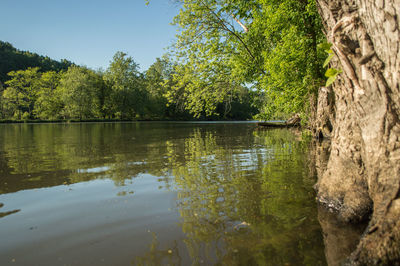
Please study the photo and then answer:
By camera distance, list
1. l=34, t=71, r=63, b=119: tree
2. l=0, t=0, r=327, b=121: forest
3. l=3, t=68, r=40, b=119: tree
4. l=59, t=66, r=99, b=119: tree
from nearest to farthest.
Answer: l=0, t=0, r=327, b=121: forest → l=59, t=66, r=99, b=119: tree → l=3, t=68, r=40, b=119: tree → l=34, t=71, r=63, b=119: tree

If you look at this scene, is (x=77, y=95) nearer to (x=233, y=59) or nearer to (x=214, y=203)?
(x=233, y=59)

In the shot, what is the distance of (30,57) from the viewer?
12788 cm

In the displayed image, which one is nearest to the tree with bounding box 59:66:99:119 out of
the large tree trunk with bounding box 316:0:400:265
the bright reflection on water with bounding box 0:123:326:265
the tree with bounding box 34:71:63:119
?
the tree with bounding box 34:71:63:119

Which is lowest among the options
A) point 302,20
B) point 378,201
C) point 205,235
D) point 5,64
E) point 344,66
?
point 205,235

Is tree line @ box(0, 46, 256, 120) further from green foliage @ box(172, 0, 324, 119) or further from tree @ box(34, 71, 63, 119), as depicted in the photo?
green foliage @ box(172, 0, 324, 119)

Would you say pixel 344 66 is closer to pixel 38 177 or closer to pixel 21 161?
pixel 38 177

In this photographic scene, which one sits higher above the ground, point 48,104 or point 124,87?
point 124,87

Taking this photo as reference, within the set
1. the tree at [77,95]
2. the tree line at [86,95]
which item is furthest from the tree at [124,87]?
the tree at [77,95]

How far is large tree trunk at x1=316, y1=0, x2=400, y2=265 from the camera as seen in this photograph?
8.45 feet

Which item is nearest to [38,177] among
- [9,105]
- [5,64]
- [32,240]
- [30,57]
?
[32,240]

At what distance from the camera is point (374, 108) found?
119 inches

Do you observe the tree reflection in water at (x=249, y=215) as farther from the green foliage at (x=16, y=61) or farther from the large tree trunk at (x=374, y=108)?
the green foliage at (x=16, y=61)

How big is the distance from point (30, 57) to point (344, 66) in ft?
519

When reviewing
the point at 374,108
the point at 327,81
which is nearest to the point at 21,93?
the point at 327,81
